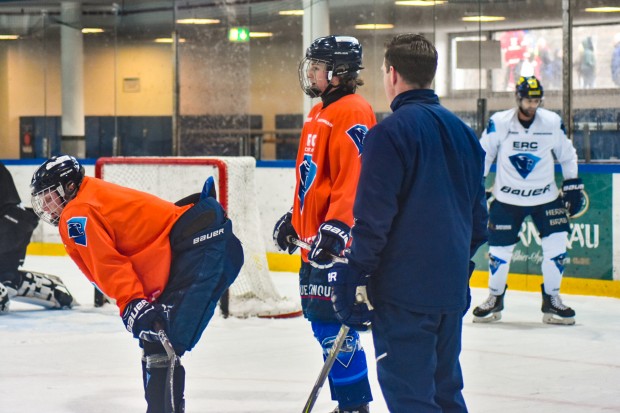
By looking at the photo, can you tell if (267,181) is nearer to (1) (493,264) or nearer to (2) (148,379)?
(1) (493,264)

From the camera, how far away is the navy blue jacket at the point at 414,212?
2.59m

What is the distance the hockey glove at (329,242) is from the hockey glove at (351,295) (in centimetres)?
76

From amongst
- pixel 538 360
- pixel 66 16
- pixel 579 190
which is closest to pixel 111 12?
pixel 66 16

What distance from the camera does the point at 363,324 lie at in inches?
106

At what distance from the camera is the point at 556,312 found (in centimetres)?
636

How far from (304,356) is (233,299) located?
52.8 inches

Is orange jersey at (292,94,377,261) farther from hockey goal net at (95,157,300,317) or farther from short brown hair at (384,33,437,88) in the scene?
hockey goal net at (95,157,300,317)

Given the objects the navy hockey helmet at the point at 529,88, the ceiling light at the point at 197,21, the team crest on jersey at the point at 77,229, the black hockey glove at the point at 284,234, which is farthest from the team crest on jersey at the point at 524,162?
the ceiling light at the point at 197,21

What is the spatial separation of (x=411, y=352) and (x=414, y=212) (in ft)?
1.05

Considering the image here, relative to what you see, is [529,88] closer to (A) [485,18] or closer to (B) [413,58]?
(A) [485,18]

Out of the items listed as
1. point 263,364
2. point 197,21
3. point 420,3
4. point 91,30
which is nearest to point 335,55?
point 263,364

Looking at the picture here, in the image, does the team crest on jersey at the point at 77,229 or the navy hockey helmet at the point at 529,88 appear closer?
the team crest on jersey at the point at 77,229

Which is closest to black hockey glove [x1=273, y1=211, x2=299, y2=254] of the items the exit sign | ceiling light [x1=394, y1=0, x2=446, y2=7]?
ceiling light [x1=394, y1=0, x2=446, y2=7]

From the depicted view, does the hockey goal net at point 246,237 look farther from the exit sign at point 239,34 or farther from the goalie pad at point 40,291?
the exit sign at point 239,34
